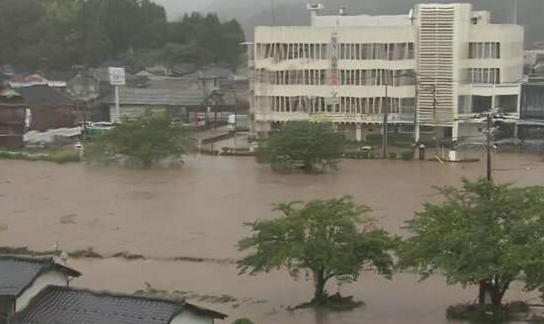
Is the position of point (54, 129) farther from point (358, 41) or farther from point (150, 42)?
point (150, 42)

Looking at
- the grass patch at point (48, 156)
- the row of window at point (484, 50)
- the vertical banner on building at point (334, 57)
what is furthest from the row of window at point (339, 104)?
the grass patch at point (48, 156)

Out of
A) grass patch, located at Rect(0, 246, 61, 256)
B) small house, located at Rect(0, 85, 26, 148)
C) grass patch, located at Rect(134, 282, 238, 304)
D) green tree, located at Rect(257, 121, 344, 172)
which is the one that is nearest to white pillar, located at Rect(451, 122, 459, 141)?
green tree, located at Rect(257, 121, 344, 172)

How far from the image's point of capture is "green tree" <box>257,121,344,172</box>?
29.7 metres

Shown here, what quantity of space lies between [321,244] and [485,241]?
251cm

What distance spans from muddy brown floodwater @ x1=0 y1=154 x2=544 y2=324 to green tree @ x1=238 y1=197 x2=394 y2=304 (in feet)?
2.82

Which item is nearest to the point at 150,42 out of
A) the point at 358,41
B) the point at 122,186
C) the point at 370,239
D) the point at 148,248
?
the point at 358,41

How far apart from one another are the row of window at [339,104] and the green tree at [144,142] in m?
8.16

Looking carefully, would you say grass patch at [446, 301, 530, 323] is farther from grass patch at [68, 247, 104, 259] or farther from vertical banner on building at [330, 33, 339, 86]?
vertical banner on building at [330, 33, 339, 86]

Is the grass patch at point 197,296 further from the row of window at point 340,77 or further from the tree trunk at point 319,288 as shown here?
the row of window at point 340,77

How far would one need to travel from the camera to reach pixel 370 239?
1348cm

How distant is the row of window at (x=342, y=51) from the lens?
37.5m

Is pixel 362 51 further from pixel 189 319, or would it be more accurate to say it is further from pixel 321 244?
pixel 189 319


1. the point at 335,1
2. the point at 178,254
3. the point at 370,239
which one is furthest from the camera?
the point at 335,1

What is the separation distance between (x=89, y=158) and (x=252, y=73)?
11.0 metres
